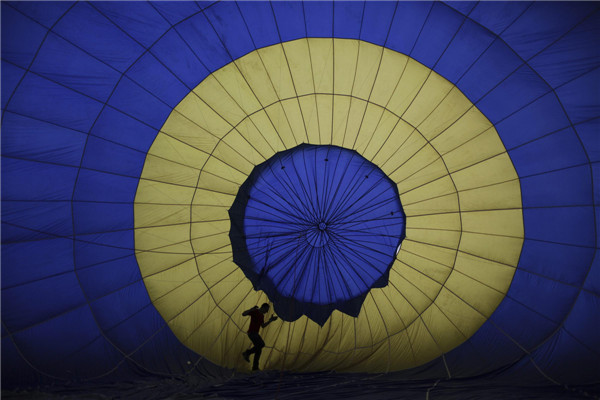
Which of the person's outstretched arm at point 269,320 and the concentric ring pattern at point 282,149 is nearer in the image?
the concentric ring pattern at point 282,149

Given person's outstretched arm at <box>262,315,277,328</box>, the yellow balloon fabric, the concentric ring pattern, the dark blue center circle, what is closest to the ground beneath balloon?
the concentric ring pattern

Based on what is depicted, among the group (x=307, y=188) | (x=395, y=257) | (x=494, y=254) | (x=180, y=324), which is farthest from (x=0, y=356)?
(x=494, y=254)

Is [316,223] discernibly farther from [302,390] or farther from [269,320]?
[302,390]

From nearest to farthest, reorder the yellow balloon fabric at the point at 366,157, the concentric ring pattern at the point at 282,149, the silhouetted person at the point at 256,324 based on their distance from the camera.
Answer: the concentric ring pattern at the point at 282,149 < the yellow balloon fabric at the point at 366,157 < the silhouetted person at the point at 256,324

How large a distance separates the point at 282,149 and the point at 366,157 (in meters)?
0.73

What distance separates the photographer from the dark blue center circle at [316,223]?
15.0 ft

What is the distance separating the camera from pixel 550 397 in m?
4.12

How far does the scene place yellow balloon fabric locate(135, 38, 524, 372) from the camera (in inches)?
168

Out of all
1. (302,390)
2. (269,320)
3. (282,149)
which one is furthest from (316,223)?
(302,390)

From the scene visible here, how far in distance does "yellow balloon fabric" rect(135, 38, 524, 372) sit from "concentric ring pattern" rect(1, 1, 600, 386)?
2 centimetres

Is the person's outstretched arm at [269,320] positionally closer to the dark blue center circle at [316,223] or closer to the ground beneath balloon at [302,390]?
the dark blue center circle at [316,223]

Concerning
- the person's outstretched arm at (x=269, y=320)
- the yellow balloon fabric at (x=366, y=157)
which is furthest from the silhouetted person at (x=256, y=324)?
the yellow balloon fabric at (x=366, y=157)

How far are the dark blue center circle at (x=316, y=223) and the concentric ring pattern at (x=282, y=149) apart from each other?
11 centimetres

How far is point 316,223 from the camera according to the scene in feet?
15.0
